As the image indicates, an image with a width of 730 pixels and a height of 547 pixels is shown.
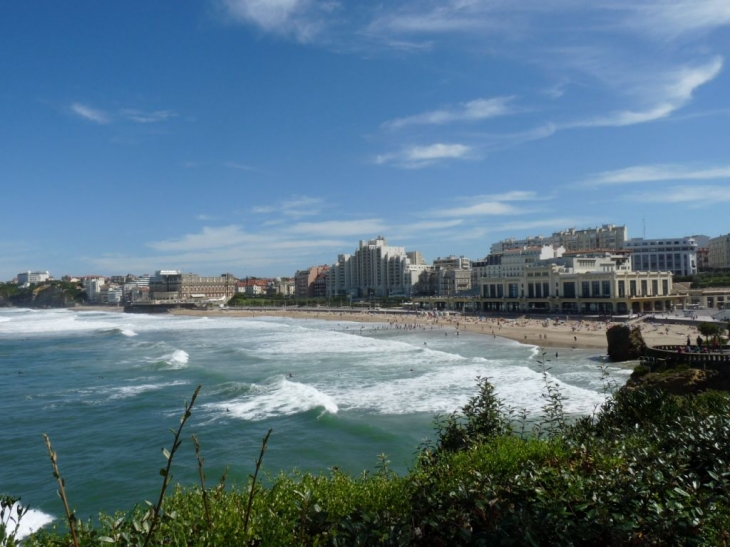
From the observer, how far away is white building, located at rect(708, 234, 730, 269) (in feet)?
403

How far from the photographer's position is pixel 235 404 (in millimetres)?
25859

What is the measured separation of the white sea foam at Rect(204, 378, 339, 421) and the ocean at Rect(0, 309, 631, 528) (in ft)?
0.23

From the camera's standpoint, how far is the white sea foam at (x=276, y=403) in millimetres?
24000

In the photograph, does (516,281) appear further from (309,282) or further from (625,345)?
(309,282)

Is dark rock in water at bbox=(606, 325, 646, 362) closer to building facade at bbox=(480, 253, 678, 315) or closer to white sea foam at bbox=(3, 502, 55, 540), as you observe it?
white sea foam at bbox=(3, 502, 55, 540)

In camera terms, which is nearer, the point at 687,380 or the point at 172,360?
the point at 687,380

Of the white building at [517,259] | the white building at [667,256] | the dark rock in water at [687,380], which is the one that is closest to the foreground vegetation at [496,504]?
the dark rock in water at [687,380]

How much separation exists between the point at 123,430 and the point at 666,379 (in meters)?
22.0

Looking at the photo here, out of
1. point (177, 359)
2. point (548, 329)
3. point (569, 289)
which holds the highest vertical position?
point (569, 289)

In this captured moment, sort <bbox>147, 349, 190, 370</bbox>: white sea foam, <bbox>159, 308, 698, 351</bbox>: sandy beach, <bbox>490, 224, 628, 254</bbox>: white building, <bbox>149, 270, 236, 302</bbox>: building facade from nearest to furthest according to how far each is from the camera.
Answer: <bbox>147, 349, 190, 370</bbox>: white sea foam → <bbox>159, 308, 698, 351</bbox>: sandy beach → <bbox>490, 224, 628, 254</bbox>: white building → <bbox>149, 270, 236, 302</bbox>: building facade

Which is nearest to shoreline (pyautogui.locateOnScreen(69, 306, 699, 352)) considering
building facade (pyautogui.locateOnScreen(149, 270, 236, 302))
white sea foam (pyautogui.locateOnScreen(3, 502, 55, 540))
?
white sea foam (pyautogui.locateOnScreen(3, 502, 55, 540))

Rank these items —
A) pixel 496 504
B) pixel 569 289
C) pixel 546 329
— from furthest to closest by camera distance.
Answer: pixel 569 289 < pixel 546 329 < pixel 496 504

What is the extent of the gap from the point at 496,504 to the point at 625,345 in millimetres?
35316

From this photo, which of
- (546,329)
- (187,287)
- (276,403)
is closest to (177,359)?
(276,403)
